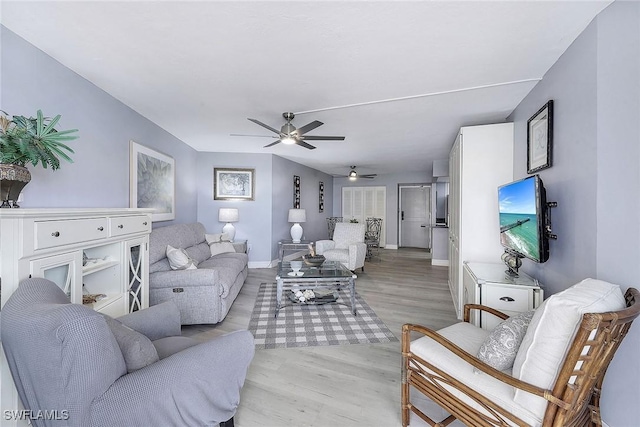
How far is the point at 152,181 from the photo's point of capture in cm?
353

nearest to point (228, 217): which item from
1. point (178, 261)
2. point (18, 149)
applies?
point (178, 261)

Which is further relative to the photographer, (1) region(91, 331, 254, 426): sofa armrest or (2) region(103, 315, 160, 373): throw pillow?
(2) region(103, 315, 160, 373): throw pillow

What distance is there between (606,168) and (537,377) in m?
1.26

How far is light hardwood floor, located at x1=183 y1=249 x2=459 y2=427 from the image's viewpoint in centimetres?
160

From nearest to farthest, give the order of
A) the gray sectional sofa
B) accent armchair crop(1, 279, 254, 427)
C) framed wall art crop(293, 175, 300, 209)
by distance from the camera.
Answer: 1. accent armchair crop(1, 279, 254, 427)
2. the gray sectional sofa
3. framed wall art crop(293, 175, 300, 209)

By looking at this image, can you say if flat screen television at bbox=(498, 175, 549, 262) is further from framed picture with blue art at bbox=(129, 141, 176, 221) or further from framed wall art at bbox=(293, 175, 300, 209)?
framed wall art at bbox=(293, 175, 300, 209)

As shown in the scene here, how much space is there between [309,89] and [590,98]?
200 centimetres

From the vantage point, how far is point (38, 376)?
3.03 ft

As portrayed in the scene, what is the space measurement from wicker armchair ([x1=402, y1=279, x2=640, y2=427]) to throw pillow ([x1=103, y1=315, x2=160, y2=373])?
1.26 m

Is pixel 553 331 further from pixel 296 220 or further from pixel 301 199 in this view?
pixel 301 199

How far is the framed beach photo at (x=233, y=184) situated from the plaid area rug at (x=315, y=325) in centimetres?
256

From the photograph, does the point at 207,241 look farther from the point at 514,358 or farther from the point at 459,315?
the point at 514,358

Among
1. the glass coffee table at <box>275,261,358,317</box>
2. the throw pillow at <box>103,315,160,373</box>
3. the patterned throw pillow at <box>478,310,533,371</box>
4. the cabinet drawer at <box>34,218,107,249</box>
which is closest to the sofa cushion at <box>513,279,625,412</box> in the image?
the patterned throw pillow at <box>478,310,533,371</box>

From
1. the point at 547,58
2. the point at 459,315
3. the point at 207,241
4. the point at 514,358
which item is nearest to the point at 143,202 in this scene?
the point at 207,241
